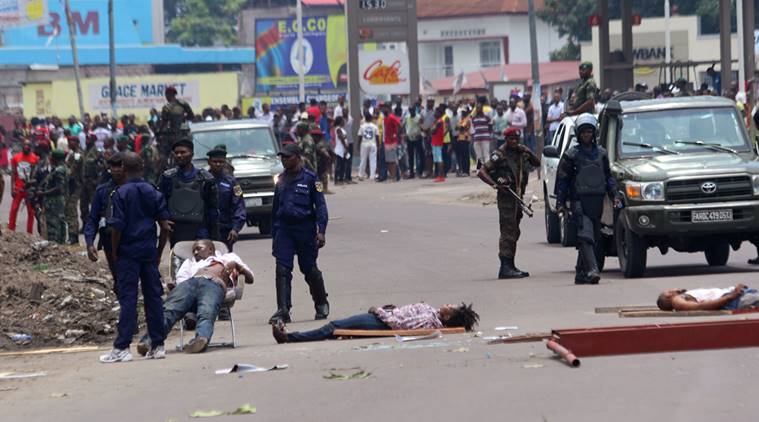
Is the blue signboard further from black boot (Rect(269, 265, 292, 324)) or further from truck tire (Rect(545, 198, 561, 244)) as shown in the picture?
black boot (Rect(269, 265, 292, 324))

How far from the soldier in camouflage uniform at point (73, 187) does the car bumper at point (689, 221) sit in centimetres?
1242

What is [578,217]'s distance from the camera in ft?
54.0

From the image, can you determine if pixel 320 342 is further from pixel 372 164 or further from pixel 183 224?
pixel 372 164

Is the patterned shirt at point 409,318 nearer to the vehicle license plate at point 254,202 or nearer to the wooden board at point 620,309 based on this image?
the wooden board at point 620,309

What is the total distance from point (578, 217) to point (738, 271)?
2247mm

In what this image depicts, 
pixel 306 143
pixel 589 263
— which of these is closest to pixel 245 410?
Result: pixel 589 263

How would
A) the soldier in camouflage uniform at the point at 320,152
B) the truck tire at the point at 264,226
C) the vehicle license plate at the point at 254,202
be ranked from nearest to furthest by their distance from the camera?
the vehicle license plate at the point at 254,202
the truck tire at the point at 264,226
the soldier in camouflage uniform at the point at 320,152

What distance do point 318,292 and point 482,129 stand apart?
2388cm

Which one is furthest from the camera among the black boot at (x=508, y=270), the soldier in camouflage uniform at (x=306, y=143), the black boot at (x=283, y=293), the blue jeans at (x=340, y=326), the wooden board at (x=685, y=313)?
the soldier in camouflage uniform at (x=306, y=143)

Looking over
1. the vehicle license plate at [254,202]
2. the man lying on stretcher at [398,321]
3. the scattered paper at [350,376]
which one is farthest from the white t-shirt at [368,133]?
the scattered paper at [350,376]

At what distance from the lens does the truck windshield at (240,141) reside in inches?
1023

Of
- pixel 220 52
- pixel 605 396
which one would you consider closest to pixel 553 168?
pixel 605 396

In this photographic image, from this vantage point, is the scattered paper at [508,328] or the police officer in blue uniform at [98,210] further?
the police officer in blue uniform at [98,210]

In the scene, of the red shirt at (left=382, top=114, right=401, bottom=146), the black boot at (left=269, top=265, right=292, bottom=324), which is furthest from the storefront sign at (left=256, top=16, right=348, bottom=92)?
the black boot at (left=269, top=265, right=292, bottom=324)
